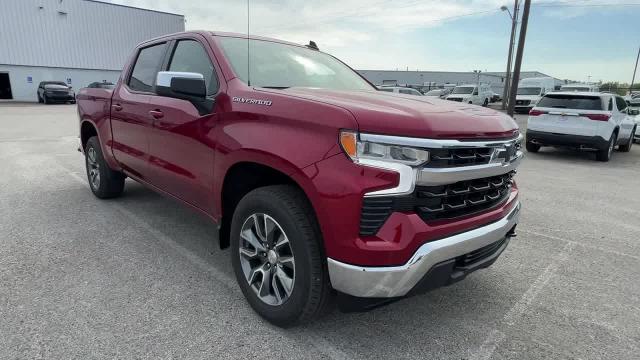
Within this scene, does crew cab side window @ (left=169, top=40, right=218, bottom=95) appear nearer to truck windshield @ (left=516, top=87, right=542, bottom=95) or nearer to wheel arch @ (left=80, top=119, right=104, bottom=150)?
wheel arch @ (left=80, top=119, right=104, bottom=150)

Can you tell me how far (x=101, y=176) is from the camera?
526cm

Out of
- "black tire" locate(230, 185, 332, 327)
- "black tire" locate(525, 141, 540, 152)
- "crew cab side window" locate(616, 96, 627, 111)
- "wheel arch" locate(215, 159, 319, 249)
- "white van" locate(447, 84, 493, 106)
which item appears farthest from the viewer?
"white van" locate(447, 84, 493, 106)

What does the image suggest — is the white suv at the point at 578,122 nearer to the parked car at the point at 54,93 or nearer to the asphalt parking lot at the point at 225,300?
the asphalt parking lot at the point at 225,300

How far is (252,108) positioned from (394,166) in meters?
1.06

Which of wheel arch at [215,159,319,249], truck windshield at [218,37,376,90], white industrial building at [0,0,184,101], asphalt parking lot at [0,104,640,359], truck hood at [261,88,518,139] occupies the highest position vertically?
white industrial building at [0,0,184,101]

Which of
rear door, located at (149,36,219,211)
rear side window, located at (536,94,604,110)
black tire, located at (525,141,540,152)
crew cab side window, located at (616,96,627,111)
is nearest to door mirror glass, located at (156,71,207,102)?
rear door, located at (149,36,219,211)

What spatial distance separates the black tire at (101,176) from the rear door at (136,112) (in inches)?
22.8

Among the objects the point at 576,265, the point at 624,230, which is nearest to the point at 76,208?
the point at 576,265

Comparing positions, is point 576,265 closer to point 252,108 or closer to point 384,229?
point 384,229

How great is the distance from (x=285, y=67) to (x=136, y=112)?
1583 millimetres

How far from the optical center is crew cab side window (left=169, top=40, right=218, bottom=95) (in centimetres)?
321

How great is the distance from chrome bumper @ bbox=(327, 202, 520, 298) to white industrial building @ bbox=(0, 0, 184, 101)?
1643 inches

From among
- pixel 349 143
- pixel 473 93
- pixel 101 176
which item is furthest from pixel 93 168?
pixel 473 93

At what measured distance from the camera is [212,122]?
9.93 ft
